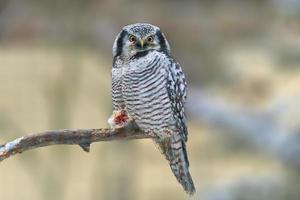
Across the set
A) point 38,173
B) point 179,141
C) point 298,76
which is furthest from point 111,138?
point 298,76

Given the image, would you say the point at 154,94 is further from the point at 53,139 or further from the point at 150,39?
the point at 53,139

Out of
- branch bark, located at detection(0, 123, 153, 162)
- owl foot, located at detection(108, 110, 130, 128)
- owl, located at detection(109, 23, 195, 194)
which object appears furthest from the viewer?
owl, located at detection(109, 23, 195, 194)

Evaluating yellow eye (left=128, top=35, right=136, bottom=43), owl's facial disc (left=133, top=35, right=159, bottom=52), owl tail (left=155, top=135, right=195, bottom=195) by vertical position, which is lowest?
owl tail (left=155, top=135, right=195, bottom=195)

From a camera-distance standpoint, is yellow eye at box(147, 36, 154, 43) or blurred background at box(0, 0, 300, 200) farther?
blurred background at box(0, 0, 300, 200)

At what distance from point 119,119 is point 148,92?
232 mm

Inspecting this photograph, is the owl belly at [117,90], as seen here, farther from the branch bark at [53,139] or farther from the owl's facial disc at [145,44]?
the branch bark at [53,139]

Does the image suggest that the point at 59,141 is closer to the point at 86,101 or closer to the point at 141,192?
the point at 141,192

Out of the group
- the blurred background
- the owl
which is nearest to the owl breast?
the owl

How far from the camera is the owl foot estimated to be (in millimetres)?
1680

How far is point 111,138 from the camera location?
5.10 feet

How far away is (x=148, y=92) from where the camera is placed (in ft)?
6.64

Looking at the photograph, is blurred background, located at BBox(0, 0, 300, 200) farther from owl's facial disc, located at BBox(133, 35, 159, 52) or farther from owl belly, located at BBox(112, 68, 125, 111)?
owl's facial disc, located at BBox(133, 35, 159, 52)

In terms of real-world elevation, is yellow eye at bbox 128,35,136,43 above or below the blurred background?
above

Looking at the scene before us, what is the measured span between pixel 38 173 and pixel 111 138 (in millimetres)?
4101
